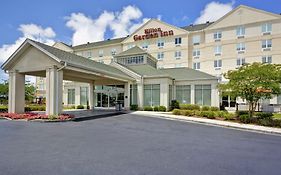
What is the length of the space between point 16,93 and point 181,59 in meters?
30.9

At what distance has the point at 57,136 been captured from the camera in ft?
32.1

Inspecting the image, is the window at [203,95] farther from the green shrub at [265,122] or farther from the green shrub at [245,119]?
the green shrub at [265,122]

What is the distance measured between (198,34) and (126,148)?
37.7 metres

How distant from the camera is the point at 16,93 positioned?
18812 millimetres

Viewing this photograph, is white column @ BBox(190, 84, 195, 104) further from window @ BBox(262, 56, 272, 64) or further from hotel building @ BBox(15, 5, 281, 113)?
window @ BBox(262, 56, 272, 64)

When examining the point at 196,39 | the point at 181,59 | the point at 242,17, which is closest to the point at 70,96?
the point at 181,59

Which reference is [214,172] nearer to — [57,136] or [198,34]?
[57,136]

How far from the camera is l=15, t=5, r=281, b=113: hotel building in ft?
88.7

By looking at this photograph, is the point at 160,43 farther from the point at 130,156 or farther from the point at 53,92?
the point at 130,156

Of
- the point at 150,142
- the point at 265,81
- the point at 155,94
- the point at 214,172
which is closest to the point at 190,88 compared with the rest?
the point at 155,94

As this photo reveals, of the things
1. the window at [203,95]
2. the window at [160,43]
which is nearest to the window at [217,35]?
the window at [160,43]

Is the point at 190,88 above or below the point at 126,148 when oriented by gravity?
above

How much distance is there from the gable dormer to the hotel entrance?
21.6m

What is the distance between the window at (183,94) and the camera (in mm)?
27900
